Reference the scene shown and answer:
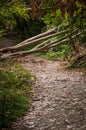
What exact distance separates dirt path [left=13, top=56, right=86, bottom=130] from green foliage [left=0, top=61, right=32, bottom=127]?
194 millimetres

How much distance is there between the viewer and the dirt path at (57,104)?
22.5 ft

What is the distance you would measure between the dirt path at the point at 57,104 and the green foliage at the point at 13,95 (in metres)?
0.19

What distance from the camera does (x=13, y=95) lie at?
812cm

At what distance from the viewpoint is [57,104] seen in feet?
27.9

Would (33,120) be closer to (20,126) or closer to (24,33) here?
(20,126)

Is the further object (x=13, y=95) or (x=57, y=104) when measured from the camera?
(x=57, y=104)

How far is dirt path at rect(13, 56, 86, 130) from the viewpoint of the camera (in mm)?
6859

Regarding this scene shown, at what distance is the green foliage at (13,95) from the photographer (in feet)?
22.3

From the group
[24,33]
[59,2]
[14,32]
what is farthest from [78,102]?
[14,32]

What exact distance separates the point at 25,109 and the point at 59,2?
3.35 m

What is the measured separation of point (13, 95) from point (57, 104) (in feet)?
3.79

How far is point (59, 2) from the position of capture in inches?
212

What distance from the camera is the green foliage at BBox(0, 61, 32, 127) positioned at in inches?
267

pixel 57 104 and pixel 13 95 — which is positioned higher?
pixel 13 95
